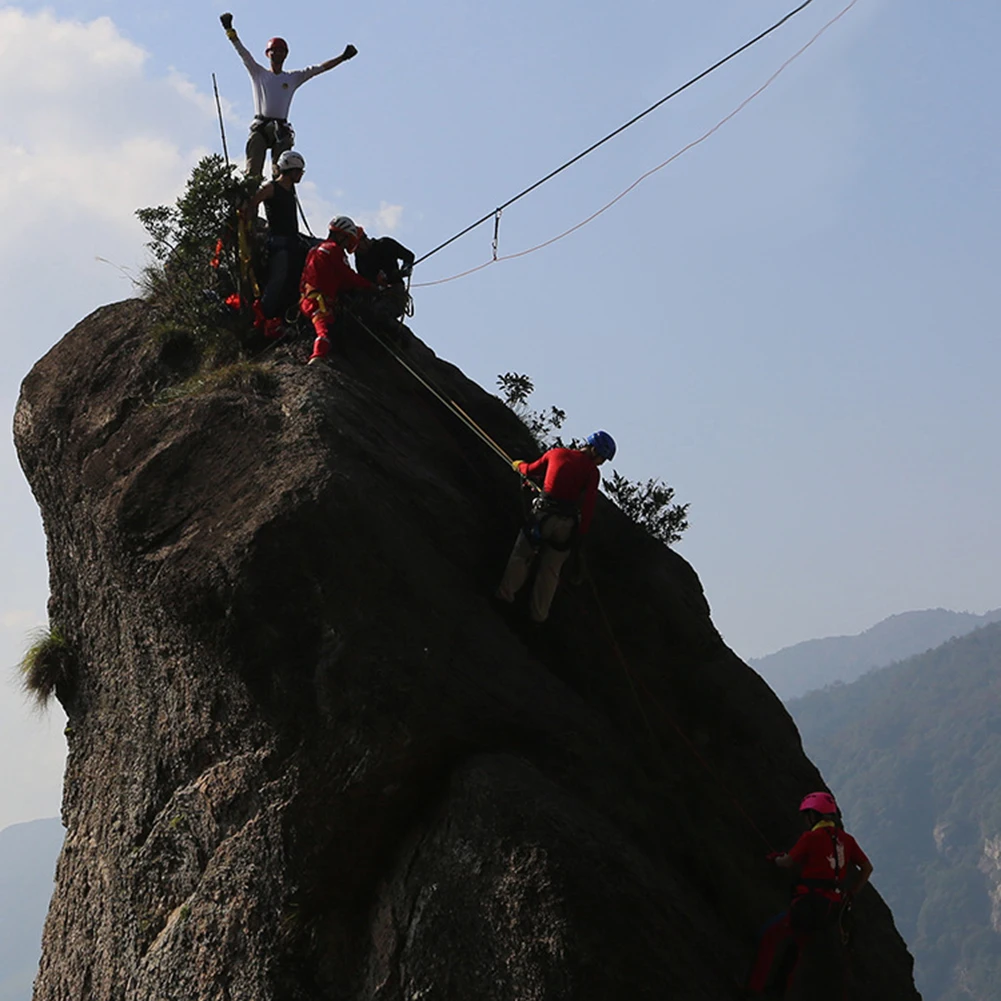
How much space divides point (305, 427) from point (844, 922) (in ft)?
23.6

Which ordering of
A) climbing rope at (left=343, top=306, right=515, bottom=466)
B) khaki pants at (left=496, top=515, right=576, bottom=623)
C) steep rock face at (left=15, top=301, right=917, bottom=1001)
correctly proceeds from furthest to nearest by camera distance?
climbing rope at (left=343, top=306, right=515, bottom=466)
khaki pants at (left=496, top=515, right=576, bottom=623)
steep rock face at (left=15, top=301, right=917, bottom=1001)

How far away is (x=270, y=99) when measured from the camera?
55.8 feet

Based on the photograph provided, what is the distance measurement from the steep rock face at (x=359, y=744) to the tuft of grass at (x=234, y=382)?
0.35ft

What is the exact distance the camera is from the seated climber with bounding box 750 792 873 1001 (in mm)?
10109

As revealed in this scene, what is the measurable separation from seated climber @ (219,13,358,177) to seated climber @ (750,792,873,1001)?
39.3 feet

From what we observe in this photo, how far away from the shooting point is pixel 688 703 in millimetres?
13828

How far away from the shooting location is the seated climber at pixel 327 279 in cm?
1344

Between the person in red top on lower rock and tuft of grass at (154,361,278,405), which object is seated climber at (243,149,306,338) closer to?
tuft of grass at (154,361,278,405)

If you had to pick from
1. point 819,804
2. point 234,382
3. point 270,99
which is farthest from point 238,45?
point 819,804

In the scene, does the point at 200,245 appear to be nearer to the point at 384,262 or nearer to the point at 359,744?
the point at 384,262

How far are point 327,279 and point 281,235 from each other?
2.17 metres

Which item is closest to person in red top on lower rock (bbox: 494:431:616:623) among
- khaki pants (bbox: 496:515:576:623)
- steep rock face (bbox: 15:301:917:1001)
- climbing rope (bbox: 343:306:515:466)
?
khaki pants (bbox: 496:515:576:623)

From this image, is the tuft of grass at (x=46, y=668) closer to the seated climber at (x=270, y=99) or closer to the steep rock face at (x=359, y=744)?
the steep rock face at (x=359, y=744)

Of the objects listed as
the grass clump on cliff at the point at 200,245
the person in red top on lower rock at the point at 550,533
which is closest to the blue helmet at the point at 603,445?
the person in red top on lower rock at the point at 550,533
